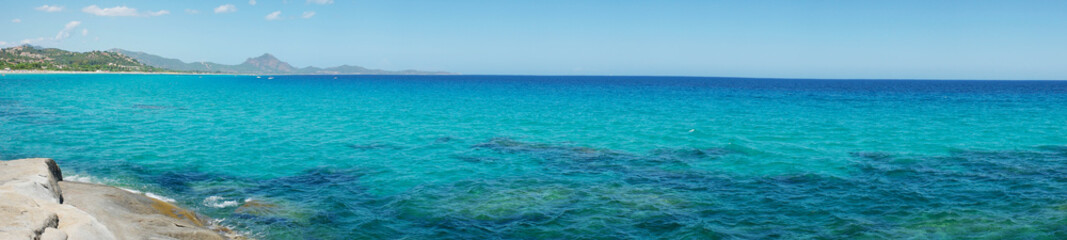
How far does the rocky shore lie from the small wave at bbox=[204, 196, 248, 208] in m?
1.22

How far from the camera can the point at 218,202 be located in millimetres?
19516

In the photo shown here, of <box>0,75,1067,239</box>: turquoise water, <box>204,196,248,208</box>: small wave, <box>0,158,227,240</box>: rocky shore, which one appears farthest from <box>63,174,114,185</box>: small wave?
<box>204,196,248,208</box>: small wave

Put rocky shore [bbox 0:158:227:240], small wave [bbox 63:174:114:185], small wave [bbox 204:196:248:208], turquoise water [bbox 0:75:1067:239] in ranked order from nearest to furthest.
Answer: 1. rocky shore [bbox 0:158:227:240]
2. turquoise water [bbox 0:75:1067:239]
3. small wave [bbox 204:196:248:208]
4. small wave [bbox 63:174:114:185]

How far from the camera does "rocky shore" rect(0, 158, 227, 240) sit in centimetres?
1091

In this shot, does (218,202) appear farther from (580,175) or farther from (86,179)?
(580,175)

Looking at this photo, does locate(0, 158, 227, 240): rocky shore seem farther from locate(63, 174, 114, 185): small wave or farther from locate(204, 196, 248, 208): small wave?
locate(63, 174, 114, 185): small wave

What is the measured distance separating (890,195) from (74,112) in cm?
6208

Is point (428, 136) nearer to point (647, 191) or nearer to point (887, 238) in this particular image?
point (647, 191)

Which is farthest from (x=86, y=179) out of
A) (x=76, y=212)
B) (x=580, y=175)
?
(x=580, y=175)

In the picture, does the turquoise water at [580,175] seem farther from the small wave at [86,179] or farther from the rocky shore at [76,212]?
the rocky shore at [76,212]

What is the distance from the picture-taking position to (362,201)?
20000 mm

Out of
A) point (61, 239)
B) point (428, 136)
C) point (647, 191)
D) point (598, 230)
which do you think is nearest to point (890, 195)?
point (647, 191)

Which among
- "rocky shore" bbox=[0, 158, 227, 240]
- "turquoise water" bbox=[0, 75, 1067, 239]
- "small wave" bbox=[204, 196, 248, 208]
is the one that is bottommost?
"small wave" bbox=[204, 196, 248, 208]

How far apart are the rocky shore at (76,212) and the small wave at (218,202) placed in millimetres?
1225
